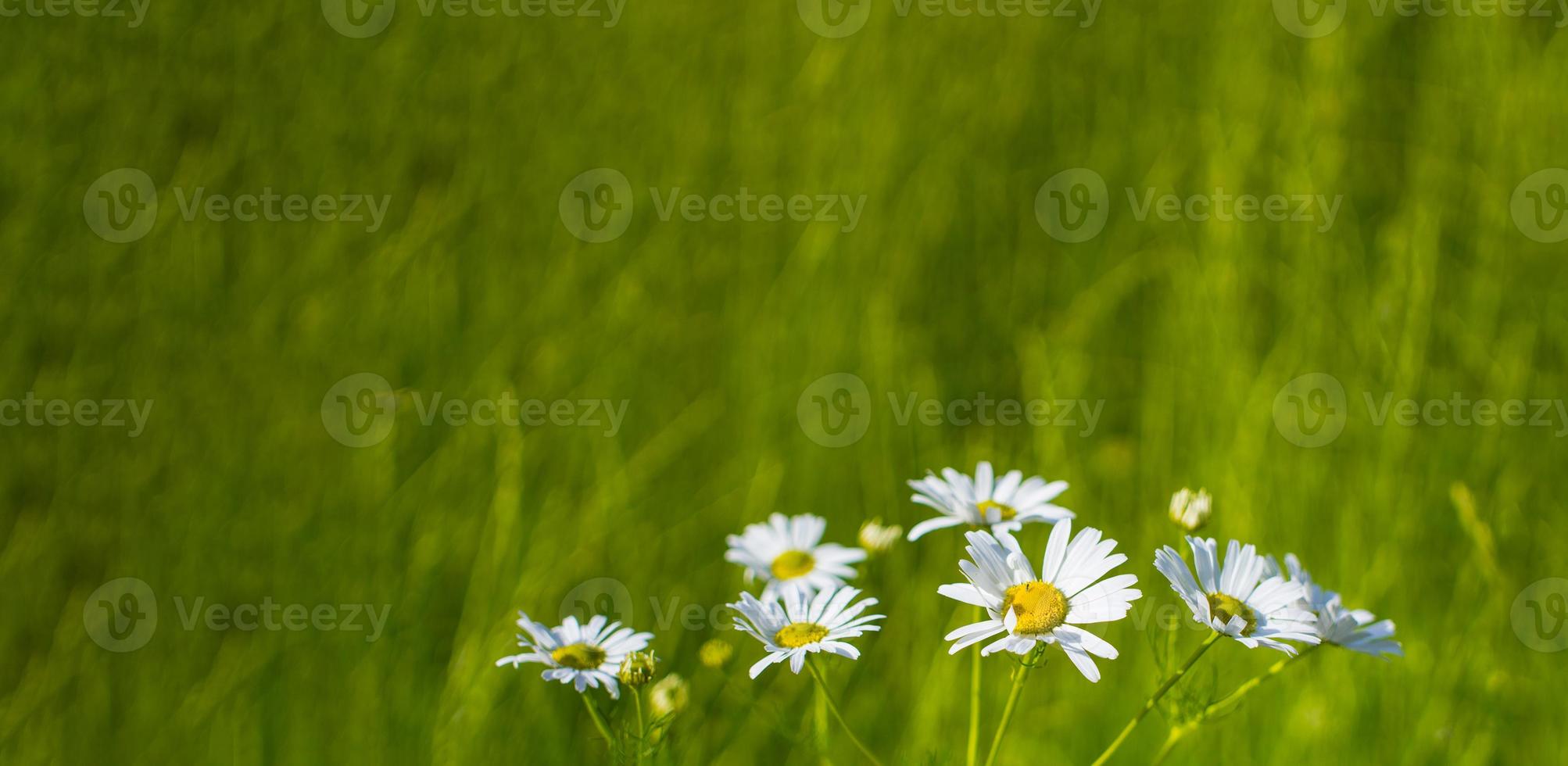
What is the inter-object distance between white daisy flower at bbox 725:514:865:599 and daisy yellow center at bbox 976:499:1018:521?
0.50ft

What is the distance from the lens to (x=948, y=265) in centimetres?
238

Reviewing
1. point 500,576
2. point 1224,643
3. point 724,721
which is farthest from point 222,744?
point 1224,643

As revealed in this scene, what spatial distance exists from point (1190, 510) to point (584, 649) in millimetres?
665

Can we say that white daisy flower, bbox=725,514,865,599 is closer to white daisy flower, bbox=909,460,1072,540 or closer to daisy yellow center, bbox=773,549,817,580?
daisy yellow center, bbox=773,549,817,580

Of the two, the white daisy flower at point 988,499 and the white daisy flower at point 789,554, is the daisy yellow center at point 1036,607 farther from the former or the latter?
the white daisy flower at point 789,554

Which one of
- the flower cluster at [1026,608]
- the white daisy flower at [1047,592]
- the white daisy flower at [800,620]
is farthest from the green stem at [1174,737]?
the white daisy flower at [800,620]

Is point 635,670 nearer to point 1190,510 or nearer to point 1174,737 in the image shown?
point 1174,737

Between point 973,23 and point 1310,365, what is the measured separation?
148 cm

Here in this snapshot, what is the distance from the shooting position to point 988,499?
101 cm

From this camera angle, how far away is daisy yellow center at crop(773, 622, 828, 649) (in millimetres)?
817

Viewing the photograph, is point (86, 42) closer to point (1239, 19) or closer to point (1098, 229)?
Result: point (1098, 229)

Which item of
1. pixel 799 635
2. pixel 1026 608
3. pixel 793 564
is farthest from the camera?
pixel 793 564

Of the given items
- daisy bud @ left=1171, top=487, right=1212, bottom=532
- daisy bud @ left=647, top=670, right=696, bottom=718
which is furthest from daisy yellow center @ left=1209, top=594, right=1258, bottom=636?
daisy bud @ left=647, top=670, right=696, bottom=718

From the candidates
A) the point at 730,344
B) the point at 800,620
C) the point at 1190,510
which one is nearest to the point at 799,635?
the point at 800,620
